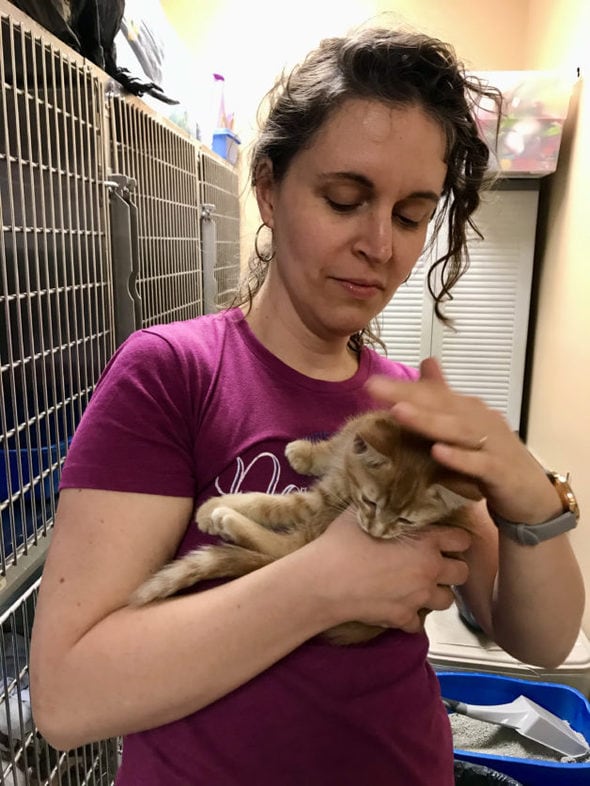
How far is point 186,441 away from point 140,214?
3.29 ft

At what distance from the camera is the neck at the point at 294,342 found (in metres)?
0.84

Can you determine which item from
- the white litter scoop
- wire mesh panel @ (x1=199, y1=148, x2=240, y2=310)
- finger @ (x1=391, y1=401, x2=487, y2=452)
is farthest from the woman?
wire mesh panel @ (x1=199, y1=148, x2=240, y2=310)

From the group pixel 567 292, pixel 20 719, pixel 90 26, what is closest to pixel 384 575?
pixel 20 719

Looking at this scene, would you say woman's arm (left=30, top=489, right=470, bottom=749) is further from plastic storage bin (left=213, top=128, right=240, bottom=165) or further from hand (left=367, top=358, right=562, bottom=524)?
plastic storage bin (left=213, top=128, right=240, bottom=165)

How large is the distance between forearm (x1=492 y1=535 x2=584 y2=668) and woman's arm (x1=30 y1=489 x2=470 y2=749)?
18cm

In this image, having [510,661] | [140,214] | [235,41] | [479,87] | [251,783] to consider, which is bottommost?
[510,661]

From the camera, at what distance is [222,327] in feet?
2.72

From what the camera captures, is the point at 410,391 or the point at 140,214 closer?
the point at 410,391

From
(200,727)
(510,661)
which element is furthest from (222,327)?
(510,661)

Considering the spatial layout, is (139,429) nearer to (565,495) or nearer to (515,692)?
(565,495)

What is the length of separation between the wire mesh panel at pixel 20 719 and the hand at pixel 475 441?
2.17ft

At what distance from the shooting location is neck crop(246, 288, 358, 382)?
0.84 meters

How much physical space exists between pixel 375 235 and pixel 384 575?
394 mm

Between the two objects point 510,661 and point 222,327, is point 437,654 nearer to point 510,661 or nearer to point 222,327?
point 510,661
